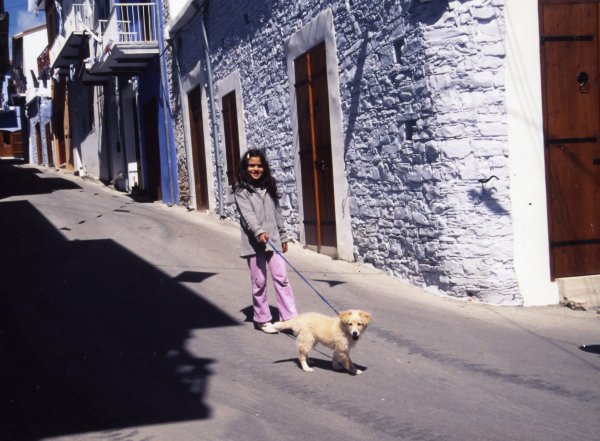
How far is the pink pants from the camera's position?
634 cm

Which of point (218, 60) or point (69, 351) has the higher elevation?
point (218, 60)

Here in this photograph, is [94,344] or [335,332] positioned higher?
[335,332]

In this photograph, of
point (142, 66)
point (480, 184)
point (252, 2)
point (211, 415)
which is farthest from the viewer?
point (142, 66)

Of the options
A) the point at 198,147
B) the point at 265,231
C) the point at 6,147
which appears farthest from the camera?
the point at 6,147

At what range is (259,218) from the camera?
635 cm

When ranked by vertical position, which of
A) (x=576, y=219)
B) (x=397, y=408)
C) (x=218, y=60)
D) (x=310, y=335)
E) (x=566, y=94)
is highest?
(x=218, y=60)

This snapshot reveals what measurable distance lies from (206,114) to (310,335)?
1060 cm

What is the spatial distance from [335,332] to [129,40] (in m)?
14.3

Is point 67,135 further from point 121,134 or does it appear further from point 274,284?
point 274,284

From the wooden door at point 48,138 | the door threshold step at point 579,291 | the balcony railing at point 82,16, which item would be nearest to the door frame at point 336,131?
the door threshold step at point 579,291

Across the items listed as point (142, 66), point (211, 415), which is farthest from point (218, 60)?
point (211, 415)

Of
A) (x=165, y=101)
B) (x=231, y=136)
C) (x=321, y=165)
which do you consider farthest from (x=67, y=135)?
(x=321, y=165)

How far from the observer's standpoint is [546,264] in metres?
7.64

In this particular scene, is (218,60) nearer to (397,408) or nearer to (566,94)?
(566,94)
